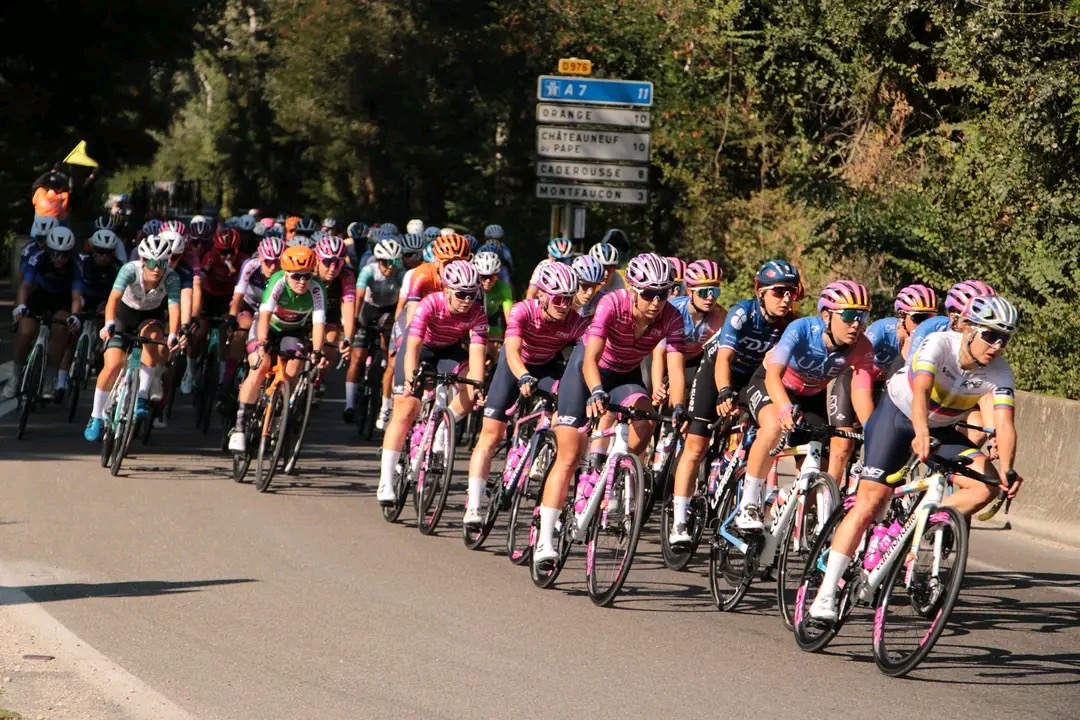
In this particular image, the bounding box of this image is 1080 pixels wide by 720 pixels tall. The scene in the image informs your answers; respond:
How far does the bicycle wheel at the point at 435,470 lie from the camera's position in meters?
12.0

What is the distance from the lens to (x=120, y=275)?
14.6 meters

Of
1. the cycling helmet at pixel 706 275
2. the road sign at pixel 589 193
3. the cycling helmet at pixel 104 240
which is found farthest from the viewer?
the road sign at pixel 589 193

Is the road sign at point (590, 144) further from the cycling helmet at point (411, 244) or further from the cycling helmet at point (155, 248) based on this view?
the cycling helmet at point (155, 248)

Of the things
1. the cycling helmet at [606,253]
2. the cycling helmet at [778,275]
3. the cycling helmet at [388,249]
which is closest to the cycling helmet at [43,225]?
the cycling helmet at [388,249]

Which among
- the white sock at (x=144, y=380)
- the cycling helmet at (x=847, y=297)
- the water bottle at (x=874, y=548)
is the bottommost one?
the water bottle at (x=874, y=548)

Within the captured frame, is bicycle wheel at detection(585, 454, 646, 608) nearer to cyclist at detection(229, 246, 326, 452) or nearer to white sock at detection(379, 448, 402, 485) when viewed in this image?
white sock at detection(379, 448, 402, 485)

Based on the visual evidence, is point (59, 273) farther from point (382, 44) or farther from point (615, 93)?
point (382, 44)

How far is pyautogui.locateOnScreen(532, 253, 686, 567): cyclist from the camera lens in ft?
33.2

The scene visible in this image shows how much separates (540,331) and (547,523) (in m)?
1.95

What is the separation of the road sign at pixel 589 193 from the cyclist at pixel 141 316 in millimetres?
8139

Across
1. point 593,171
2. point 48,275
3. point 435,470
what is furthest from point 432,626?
point 593,171

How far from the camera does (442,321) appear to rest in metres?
12.6

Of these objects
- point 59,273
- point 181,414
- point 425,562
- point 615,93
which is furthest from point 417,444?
point 615,93

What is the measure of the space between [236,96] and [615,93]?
126 feet
